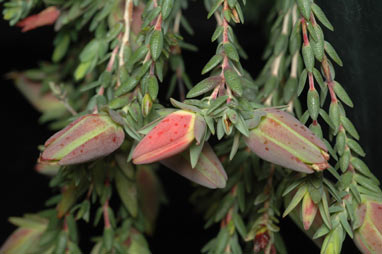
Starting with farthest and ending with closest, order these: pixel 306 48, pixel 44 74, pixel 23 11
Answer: pixel 44 74 → pixel 23 11 → pixel 306 48

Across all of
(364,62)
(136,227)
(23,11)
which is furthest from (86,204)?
(364,62)

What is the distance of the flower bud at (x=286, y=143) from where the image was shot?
2.36 feet

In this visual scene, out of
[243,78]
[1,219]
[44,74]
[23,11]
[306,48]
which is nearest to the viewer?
[306,48]

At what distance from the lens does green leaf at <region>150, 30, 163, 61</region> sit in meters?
0.79

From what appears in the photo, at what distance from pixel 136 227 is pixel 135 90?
310 mm

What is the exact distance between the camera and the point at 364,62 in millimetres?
869

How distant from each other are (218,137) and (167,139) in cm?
7

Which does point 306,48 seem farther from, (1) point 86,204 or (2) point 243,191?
(1) point 86,204

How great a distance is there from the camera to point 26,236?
3.41ft

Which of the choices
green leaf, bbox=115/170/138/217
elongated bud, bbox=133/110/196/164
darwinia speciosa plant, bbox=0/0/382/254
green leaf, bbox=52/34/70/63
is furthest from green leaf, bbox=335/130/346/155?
green leaf, bbox=52/34/70/63

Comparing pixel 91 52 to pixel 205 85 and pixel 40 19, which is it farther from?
pixel 205 85

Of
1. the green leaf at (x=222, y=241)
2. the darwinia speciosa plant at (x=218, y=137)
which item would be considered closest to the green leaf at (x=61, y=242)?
the darwinia speciosa plant at (x=218, y=137)

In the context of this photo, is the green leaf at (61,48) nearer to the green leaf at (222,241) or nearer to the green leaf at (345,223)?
the green leaf at (222,241)

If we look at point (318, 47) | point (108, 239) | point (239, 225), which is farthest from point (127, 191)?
point (318, 47)
